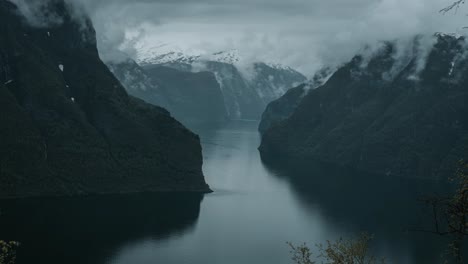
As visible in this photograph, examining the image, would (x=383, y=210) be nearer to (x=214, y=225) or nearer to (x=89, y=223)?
(x=214, y=225)

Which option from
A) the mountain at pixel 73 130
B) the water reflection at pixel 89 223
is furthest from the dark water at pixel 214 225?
the mountain at pixel 73 130

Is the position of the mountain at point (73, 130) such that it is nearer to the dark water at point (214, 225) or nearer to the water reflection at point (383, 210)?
the dark water at point (214, 225)

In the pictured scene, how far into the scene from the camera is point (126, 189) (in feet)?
525

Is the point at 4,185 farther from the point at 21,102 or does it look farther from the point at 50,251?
the point at 50,251

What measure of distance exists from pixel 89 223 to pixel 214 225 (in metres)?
22.8

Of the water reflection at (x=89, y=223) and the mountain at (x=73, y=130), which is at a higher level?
the mountain at (x=73, y=130)

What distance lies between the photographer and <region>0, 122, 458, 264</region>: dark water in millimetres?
102688

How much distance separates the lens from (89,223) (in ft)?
397

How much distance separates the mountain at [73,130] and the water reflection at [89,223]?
950cm

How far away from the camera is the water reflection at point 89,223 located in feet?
332

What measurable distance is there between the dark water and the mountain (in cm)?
938

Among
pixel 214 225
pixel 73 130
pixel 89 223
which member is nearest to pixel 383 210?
pixel 214 225

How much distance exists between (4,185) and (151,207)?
104 feet

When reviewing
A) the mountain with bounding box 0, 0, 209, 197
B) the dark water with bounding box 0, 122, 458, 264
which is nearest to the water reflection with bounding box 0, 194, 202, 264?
the dark water with bounding box 0, 122, 458, 264
